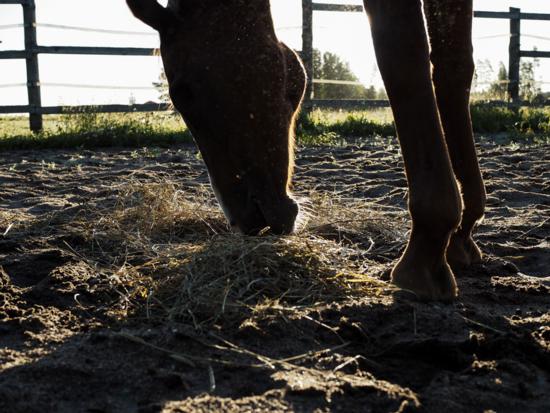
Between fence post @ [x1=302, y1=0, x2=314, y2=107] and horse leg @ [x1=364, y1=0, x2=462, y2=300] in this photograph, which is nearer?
horse leg @ [x1=364, y1=0, x2=462, y2=300]

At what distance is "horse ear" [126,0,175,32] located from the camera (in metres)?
2.71

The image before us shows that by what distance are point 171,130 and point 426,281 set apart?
25.2 ft

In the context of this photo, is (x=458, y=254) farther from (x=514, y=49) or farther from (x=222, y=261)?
(x=514, y=49)

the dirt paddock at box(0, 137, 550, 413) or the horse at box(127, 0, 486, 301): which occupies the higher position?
the horse at box(127, 0, 486, 301)

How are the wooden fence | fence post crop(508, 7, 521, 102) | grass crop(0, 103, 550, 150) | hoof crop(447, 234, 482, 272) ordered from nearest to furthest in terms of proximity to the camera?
hoof crop(447, 234, 482, 272) → grass crop(0, 103, 550, 150) → the wooden fence → fence post crop(508, 7, 521, 102)

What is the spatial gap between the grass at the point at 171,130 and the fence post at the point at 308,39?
903mm

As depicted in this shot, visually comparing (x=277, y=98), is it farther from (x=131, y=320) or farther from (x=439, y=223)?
(x=131, y=320)

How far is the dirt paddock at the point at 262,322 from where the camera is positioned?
155cm

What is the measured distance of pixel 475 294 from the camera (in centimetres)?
242

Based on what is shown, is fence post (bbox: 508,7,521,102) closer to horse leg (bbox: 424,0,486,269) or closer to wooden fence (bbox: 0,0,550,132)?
wooden fence (bbox: 0,0,550,132)

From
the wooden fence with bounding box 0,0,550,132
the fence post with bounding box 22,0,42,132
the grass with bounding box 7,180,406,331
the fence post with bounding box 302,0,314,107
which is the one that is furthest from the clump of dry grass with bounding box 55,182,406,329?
the fence post with bounding box 302,0,314,107

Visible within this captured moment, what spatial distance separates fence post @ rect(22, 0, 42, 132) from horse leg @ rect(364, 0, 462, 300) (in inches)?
373

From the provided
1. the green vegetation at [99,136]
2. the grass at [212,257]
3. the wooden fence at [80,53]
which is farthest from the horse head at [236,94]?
the wooden fence at [80,53]

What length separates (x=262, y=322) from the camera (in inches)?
79.0
